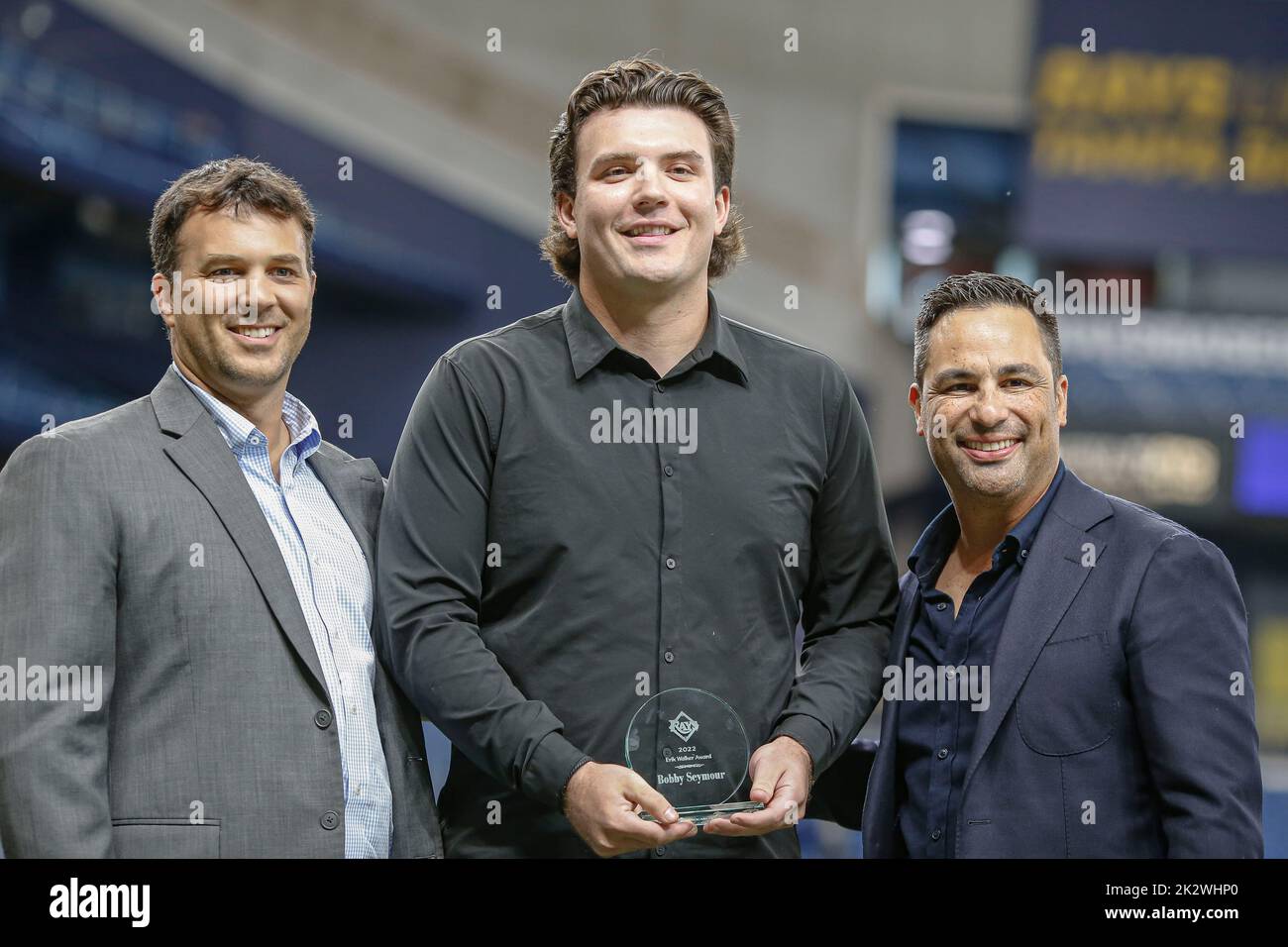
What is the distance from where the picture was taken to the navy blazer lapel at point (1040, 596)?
7.17 feet

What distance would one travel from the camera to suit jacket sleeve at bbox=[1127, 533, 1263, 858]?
2.07 meters

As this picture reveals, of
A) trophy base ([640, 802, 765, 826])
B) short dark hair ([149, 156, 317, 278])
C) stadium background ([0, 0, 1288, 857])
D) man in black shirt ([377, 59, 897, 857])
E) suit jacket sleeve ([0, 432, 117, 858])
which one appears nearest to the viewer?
suit jacket sleeve ([0, 432, 117, 858])

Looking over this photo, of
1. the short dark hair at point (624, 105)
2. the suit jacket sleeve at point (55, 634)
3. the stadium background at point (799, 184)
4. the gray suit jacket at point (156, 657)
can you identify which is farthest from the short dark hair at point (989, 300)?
the stadium background at point (799, 184)

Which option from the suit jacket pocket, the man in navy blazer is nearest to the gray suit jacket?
the suit jacket pocket

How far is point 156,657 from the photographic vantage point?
6.87 feet

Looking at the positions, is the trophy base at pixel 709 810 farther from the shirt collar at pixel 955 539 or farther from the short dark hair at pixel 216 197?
the short dark hair at pixel 216 197

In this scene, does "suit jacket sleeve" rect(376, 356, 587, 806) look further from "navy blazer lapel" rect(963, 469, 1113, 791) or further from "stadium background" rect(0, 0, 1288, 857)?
"stadium background" rect(0, 0, 1288, 857)

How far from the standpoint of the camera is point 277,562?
2199 millimetres

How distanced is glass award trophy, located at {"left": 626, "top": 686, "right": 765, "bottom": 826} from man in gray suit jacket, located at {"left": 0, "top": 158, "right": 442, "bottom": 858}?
1.26 feet

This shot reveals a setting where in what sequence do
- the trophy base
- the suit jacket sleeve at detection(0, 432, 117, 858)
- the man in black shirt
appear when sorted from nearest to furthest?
the suit jacket sleeve at detection(0, 432, 117, 858)
the trophy base
the man in black shirt

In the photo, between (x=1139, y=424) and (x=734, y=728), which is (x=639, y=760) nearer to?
(x=734, y=728)

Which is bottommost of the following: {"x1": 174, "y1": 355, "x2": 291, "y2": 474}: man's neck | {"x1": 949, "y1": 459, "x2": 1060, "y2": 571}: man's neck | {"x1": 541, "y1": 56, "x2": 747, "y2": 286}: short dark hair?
{"x1": 949, "y1": 459, "x2": 1060, "y2": 571}: man's neck

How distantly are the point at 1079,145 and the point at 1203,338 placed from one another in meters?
1.40

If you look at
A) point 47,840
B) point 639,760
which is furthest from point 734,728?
point 47,840
